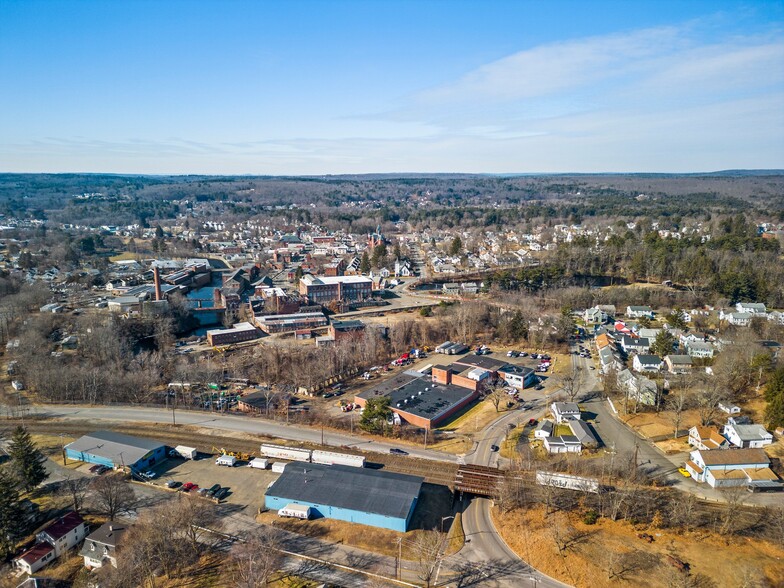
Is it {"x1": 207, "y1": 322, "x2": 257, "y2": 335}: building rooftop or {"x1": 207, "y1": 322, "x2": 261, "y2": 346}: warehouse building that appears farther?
{"x1": 207, "y1": 322, "x2": 257, "y2": 335}: building rooftop

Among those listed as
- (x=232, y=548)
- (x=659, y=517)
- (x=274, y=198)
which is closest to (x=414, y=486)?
(x=232, y=548)

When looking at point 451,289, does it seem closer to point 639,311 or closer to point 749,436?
point 639,311

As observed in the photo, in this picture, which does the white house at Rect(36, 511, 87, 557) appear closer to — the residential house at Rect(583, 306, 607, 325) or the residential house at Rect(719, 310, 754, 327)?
the residential house at Rect(583, 306, 607, 325)

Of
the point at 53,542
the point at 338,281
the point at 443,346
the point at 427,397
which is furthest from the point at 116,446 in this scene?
the point at 338,281

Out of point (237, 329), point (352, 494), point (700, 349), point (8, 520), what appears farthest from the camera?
point (237, 329)

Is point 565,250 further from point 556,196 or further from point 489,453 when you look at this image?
point 556,196

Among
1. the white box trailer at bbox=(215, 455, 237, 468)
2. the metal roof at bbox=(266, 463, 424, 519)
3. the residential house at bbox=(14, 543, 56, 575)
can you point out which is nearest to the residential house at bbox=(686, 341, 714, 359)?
the metal roof at bbox=(266, 463, 424, 519)
